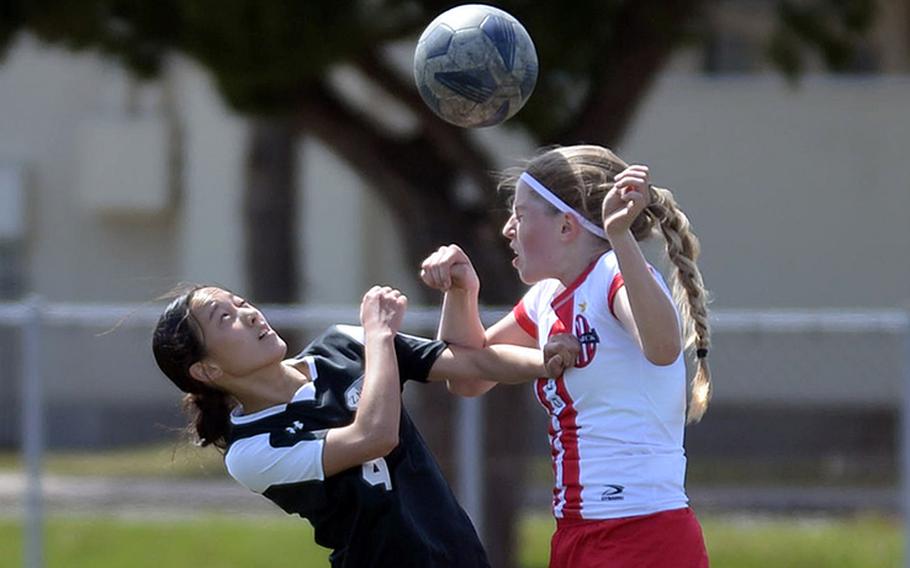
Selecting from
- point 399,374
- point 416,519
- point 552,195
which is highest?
point 552,195

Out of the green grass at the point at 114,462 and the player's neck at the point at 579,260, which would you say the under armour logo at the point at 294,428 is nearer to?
the player's neck at the point at 579,260

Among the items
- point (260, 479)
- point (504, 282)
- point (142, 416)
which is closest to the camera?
point (260, 479)

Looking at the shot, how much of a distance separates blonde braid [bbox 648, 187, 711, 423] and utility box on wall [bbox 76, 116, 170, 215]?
14.6 meters

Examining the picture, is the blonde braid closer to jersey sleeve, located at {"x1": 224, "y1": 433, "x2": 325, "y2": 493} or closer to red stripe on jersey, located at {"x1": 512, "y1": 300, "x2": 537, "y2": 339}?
red stripe on jersey, located at {"x1": 512, "y1": 300, "x2": 537, "y2": 339}

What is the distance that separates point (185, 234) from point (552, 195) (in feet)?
46.1

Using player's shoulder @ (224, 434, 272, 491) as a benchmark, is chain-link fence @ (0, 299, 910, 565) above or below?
below

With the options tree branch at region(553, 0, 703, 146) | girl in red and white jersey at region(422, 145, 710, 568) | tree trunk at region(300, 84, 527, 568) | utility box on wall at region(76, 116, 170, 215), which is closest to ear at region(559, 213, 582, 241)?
girl in red and white jersey at region(422, 145, 710, 568)

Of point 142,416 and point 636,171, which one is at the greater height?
point 636,171

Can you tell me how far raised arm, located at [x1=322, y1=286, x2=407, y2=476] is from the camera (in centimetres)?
355

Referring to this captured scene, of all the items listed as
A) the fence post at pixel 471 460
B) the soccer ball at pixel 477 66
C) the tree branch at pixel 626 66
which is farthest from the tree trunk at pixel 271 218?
the soccer ball at pixel 477 66

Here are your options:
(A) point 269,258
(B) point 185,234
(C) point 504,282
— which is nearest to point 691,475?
(C) point 504,282

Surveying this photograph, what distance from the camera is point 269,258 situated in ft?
47.1

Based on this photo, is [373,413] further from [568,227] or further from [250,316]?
[568,227]

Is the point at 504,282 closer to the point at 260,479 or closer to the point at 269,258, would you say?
the point at 260,479
